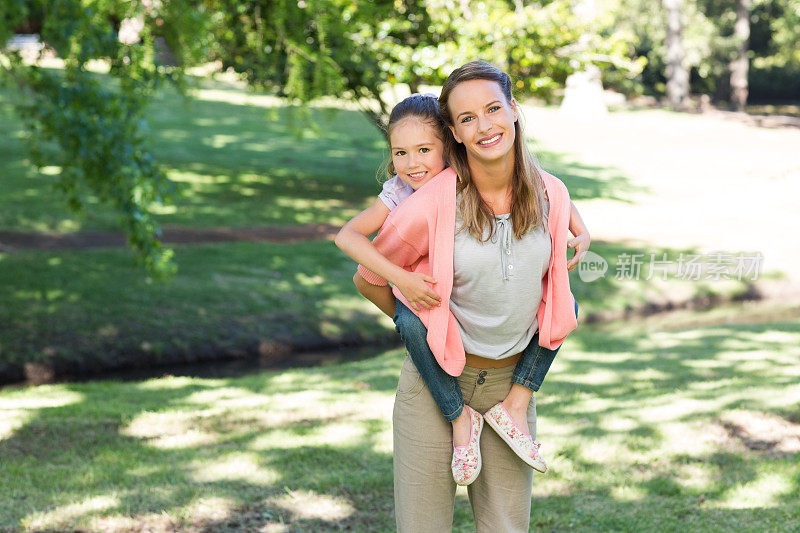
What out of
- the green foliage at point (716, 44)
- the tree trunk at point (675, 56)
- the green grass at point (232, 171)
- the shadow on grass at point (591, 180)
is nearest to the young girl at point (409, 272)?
the green grass at point (232, 171)

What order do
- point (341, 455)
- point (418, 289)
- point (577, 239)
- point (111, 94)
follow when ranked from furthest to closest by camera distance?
point (111, 94) → point (341, 455) → point (577, 239) → point (418, 289)

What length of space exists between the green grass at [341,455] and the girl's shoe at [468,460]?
179 centimetres

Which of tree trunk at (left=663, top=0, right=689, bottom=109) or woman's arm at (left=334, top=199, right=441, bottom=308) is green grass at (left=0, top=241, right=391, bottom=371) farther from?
tree trunk at (left=663, top=0, right=689, bottom=109)

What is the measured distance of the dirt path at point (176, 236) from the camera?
499 inches

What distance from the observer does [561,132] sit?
102ft

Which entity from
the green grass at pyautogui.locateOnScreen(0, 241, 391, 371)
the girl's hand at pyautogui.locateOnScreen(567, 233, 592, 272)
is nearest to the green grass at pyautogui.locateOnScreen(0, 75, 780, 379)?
the green grass at pyautogui.locateOnScreen(0, 241, 391, 371)

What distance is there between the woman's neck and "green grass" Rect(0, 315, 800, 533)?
219cm

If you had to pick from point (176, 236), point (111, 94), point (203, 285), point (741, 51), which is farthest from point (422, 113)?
point (741, 51)

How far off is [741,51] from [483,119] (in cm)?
3962

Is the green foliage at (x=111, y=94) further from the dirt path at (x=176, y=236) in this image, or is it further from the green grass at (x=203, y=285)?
the dirt path at (x=176, y=236)

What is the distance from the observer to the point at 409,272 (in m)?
2.46

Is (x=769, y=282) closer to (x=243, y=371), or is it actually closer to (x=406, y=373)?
(x=243, y=371)

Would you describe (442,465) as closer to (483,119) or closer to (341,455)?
(483,119)

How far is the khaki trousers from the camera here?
2.58 metres
